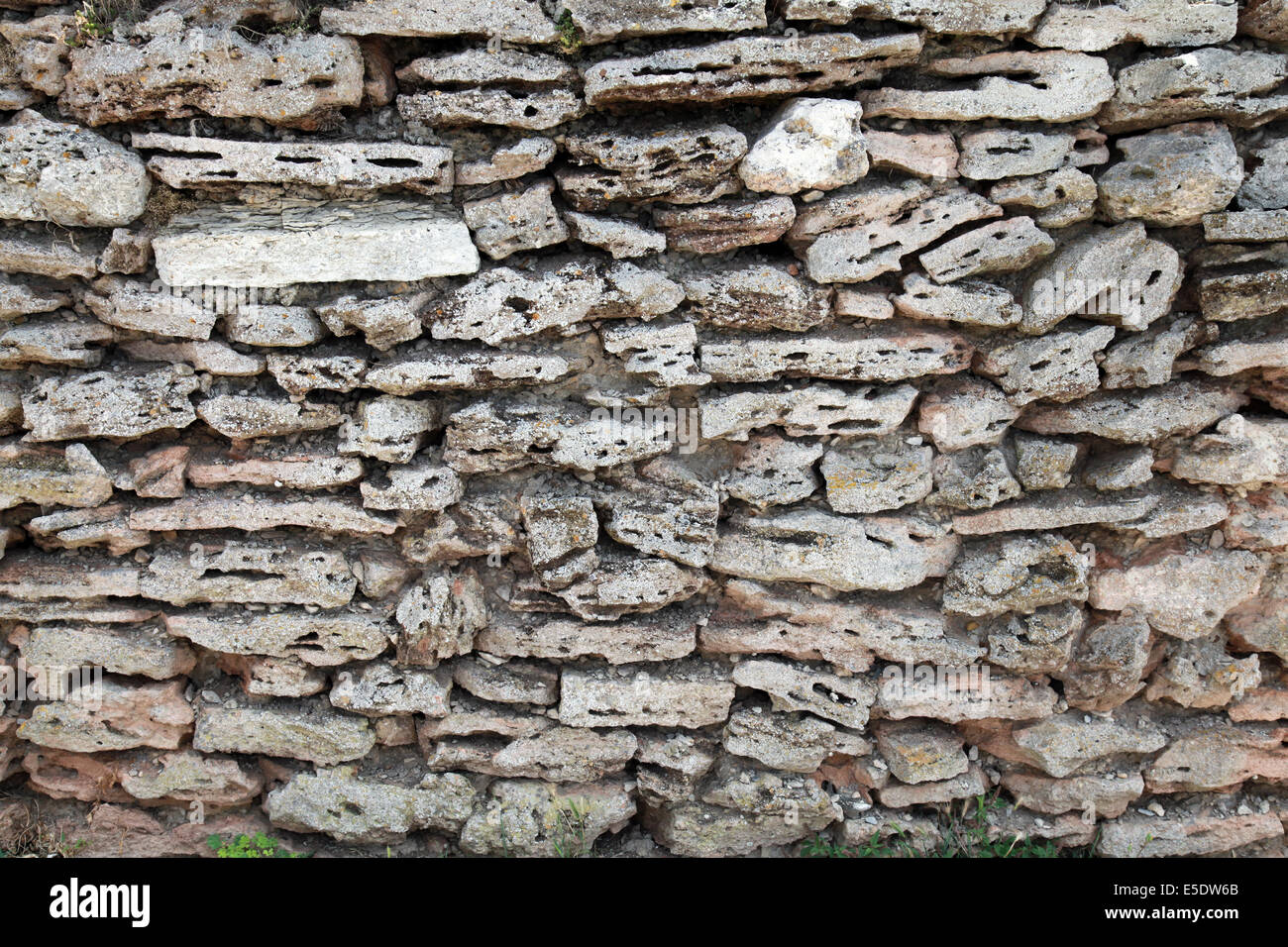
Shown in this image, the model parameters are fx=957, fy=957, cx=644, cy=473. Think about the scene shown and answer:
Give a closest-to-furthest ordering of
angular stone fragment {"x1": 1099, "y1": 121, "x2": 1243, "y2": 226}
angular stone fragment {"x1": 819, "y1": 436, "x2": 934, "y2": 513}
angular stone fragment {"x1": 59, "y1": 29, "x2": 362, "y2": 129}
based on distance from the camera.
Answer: angular stone fragment {"x1": 59, "y1": 29, "x2": 362, "y2": 129}, angular stone fragment {"x1": 1099, "y1": 121, "x2": 1243, "y2": 226}, angular stone fragment {"x1": 819, "y1": 436, "x2": 934, "y2": 513}

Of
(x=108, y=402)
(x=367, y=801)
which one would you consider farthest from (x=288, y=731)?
(x=108, y=402)

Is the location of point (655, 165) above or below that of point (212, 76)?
below

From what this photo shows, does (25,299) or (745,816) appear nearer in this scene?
(25,299)

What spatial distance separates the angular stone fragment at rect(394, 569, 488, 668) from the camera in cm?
427

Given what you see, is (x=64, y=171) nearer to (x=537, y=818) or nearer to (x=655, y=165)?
(x=655, y=165)

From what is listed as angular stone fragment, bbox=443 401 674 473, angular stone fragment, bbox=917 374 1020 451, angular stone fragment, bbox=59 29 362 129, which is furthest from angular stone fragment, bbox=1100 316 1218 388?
angular stone fragment, bbox=59 29 362 129

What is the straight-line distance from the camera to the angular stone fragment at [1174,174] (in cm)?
397

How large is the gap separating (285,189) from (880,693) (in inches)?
136

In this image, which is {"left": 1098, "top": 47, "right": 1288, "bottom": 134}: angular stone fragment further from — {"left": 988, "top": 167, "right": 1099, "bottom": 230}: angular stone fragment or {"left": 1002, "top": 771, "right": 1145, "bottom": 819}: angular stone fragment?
{"left": 1002, "top": 771, "right": 1145, "bottom": 819}: angular stone fragment

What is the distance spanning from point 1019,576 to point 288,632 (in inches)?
131

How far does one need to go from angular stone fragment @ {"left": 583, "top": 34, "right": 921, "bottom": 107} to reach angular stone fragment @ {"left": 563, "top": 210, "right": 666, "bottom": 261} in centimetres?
46

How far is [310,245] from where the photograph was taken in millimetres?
3949

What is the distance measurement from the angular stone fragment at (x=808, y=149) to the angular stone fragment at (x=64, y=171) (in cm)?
251

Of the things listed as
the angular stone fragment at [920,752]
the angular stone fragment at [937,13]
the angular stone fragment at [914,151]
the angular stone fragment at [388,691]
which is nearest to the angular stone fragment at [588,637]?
the angular stone fragment at [388,691]
